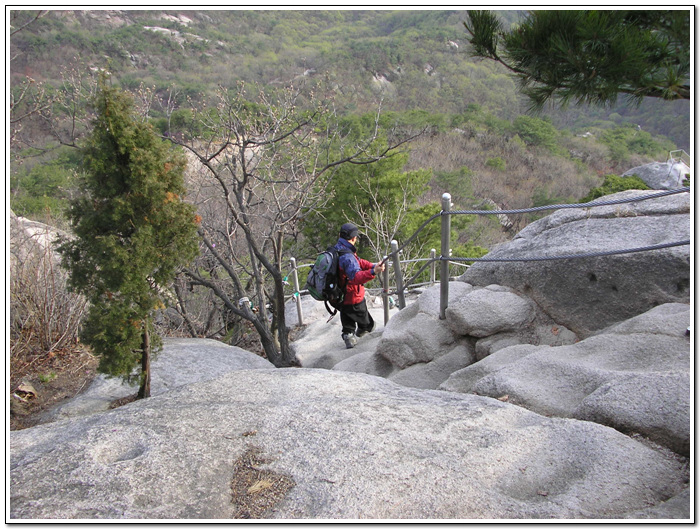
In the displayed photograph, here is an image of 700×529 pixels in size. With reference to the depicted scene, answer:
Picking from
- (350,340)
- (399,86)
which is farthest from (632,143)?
(350,340)

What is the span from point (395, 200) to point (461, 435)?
13029mm

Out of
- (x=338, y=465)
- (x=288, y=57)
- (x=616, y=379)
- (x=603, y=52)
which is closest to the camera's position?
(x=338, y=465)

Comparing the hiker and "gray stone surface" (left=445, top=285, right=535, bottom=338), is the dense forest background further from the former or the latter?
"gray stone surface" (left=445, top=285, right=535, bottom=338)

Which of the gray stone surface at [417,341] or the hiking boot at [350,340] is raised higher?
the gray stone surface at [417,341]

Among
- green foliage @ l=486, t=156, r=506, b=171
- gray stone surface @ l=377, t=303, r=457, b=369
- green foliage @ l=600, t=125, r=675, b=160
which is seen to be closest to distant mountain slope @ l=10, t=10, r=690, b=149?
green foliage @ l=600, t=125, r=675, b=160

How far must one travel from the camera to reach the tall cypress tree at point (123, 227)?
3.90 m

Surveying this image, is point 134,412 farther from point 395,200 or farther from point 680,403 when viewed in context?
point 395,200

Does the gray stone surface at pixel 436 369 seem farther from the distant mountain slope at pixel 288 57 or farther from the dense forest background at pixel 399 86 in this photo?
the distant mountain slope at pixel 288 57

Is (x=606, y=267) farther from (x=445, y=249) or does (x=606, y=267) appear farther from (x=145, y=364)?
(x=145, y=364)

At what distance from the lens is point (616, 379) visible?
329 centimetres

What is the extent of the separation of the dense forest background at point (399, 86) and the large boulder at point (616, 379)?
1648 cm

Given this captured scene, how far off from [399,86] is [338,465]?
55950mm

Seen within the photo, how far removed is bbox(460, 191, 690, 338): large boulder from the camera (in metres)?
4.46

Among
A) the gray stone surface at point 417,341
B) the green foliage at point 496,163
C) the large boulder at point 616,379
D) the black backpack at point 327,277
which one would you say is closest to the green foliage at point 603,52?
the large boulder at point 616,379
